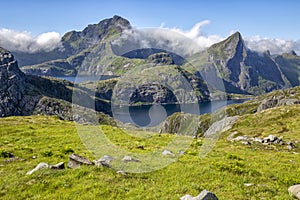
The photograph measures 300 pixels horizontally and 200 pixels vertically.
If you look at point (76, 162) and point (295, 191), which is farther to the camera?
point (76, 162)

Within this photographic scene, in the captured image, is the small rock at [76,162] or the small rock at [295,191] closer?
the small rock at [295,191]

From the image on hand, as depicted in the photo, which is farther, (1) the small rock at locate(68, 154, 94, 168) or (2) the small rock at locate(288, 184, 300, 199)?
(1) the small rock at locate(68, 154, 94, 168)

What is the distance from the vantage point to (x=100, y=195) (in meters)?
15.8

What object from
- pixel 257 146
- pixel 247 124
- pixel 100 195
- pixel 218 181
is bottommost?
pixel 247 124

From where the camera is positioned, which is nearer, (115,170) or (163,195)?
(163,195)

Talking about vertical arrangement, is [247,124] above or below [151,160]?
below

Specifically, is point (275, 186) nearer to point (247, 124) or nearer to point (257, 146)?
Answer: point (257, 146)

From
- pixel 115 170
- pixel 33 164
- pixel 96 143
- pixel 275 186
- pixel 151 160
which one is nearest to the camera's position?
pixel 275 186

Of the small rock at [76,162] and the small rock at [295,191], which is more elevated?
the small rock at [76,162]

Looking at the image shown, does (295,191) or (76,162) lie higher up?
(76,162)

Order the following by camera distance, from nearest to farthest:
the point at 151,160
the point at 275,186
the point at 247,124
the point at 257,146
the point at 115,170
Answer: the point at 275,186 < the point at 115,170 < the point at 151,160 < the point at 257,146 < the point at 247,124

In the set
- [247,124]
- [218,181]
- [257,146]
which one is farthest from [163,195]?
[247,124]

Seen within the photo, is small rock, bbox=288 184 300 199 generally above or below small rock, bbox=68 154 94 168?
below

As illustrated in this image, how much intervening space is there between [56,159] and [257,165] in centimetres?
1860
